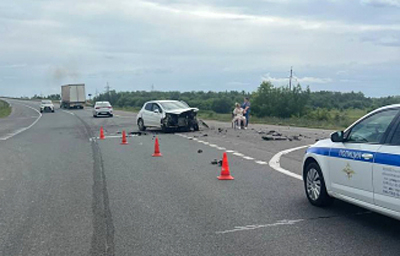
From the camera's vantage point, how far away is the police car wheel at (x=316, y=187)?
25.7 ft

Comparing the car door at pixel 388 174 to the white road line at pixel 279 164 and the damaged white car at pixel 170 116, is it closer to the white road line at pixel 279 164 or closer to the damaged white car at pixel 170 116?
the white road line at pixel 279 164

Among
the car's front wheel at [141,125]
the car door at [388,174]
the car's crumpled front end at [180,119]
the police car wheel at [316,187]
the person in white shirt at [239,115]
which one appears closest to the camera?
the car door at [388,174]

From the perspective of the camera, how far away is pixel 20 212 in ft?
26.6

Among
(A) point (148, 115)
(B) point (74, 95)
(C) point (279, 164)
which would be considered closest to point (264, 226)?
(C) point (279, 164)

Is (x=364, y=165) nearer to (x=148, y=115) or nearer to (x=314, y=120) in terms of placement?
(x=148, y=115)

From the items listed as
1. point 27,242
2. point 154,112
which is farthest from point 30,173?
point 154,112

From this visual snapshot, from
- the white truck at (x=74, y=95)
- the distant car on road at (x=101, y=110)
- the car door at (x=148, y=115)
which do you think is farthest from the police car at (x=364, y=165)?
the white truck at (x=74, y=95)

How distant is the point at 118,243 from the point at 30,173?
6903mm

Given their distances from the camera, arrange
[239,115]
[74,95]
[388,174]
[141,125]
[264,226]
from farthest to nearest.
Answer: [74,95] < [141,125] < [239,115] < [264,226] < [388,174]

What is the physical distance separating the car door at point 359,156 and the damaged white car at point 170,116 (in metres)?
18.1

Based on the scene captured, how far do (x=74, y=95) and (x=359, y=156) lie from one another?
71.5 m

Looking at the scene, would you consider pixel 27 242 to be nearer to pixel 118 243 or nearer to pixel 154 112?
pixel 118 243

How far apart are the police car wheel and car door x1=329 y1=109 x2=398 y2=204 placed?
0.38 meters

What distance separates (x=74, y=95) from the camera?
7512cm
